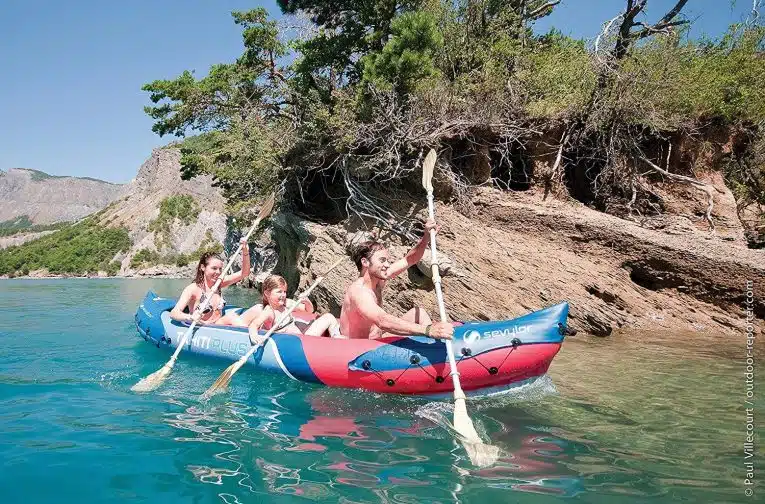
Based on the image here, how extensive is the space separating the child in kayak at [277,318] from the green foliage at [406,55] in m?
4.33

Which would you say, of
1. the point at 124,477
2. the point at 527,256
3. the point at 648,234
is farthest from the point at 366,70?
the point at 124,477

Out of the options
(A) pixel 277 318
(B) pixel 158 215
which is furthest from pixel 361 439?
(B) pixel 158 215

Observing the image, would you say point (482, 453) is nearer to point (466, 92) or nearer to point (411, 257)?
point (411, 257)

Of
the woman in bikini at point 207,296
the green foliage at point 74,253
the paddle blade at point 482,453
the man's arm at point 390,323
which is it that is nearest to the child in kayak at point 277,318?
the woman in bikini at point 207,296

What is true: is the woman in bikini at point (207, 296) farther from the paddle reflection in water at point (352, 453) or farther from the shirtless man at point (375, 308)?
Result: the paddle reflection in water at point (352, 453)

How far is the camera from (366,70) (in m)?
8.77

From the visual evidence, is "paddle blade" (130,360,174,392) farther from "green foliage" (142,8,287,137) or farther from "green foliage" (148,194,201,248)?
"green foliage" (148,194,201,248)

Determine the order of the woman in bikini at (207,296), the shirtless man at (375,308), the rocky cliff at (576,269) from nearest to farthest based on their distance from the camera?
the shirtless man at (375,308), the woman in bikini at (207,296), the rocky cliff at (576,269)

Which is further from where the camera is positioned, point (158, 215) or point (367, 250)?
point (158, 215)

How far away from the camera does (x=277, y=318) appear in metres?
6.07

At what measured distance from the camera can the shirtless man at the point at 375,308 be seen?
446 centimetres

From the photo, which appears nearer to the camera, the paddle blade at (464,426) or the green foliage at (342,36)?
the paddle blade at (464,426)

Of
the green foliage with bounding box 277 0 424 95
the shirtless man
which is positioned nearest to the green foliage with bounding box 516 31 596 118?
the green foliage with bounding box 277 0 424 95

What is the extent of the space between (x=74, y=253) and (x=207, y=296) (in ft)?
241
